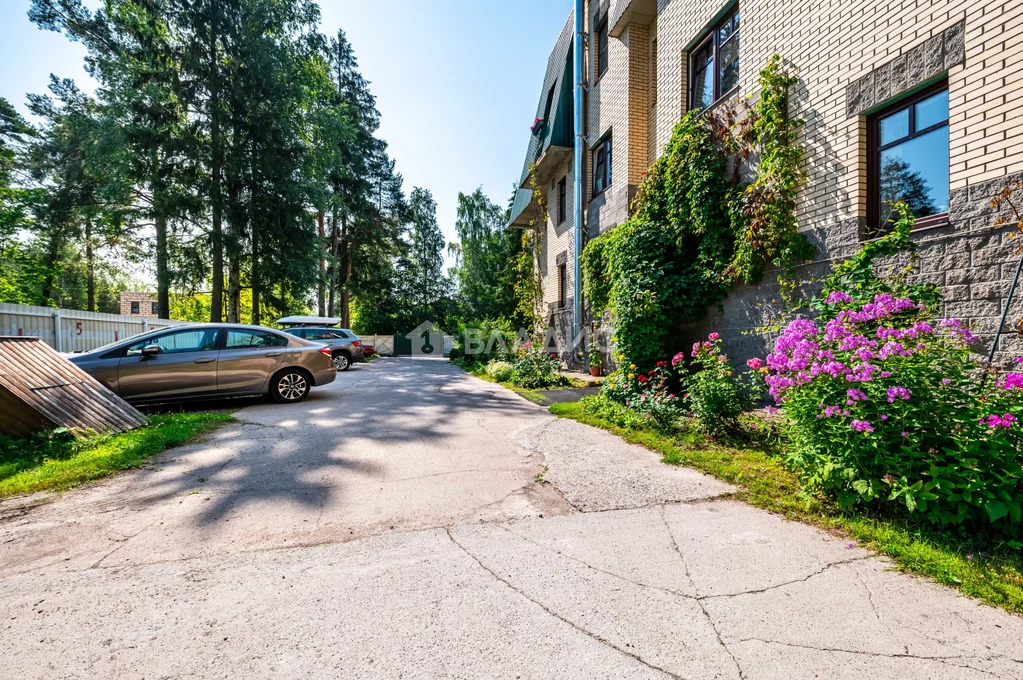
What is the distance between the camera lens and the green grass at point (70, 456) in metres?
4.06

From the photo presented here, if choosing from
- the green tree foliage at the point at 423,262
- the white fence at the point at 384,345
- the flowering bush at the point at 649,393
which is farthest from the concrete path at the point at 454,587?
the green tree foliage at the point at 423,262

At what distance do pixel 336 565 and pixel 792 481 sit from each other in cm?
388

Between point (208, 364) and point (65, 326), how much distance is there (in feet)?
20.2

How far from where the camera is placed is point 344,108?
20172 mm

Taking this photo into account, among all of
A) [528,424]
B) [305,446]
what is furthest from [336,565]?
[528,424]

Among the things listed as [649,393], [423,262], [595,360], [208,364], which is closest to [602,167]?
[595,360]

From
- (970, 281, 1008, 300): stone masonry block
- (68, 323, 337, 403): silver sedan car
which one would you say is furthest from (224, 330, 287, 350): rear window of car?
(970, 281, 1008, 300): stone masonry block

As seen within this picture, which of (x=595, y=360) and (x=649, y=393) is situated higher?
(x=595, y=360)

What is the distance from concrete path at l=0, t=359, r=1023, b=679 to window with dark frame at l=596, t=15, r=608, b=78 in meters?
12.6

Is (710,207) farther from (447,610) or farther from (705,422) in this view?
(447,610)

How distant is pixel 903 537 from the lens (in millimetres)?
2881

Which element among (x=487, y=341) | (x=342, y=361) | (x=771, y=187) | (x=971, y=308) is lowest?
(x=342, y=361)

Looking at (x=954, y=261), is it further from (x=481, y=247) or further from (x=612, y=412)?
(x=481, y=247)

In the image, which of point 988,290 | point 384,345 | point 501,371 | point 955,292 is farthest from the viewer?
point 384,345
